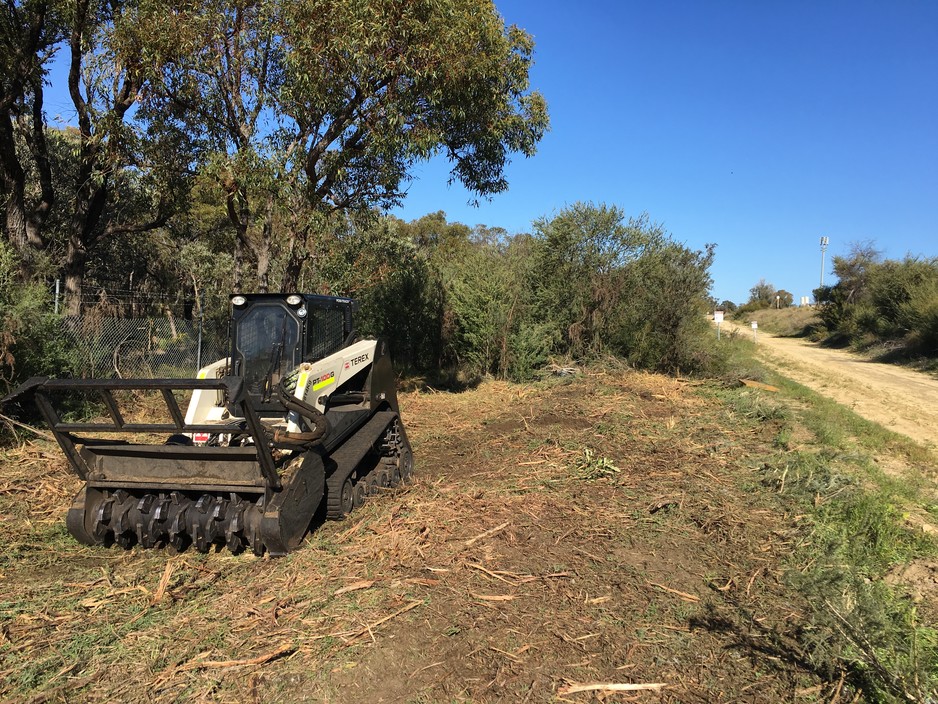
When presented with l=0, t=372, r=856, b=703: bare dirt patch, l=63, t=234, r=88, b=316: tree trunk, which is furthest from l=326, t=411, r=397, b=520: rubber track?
l=63, t=234, r=88, b=316: tree trunk

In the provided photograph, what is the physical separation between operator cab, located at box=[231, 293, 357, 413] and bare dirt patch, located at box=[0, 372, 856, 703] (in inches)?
63.0

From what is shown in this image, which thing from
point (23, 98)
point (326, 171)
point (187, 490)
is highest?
point (23, 98)

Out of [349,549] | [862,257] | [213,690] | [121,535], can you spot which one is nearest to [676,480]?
[349,549]

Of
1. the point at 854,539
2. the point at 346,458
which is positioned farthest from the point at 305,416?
the point at 854,539

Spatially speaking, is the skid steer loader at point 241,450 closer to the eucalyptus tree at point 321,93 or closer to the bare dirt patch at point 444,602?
the bare dirt patch at point 444,602

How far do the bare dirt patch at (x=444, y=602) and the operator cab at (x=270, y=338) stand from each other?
1600 millimetres

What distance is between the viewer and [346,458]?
5520 mm

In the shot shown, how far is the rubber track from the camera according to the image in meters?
5.22

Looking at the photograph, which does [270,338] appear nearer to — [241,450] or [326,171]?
[241,450]

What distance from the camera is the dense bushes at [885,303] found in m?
21.9

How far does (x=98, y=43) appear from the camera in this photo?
10.3m

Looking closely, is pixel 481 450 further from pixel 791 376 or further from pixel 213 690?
pixel 791 376

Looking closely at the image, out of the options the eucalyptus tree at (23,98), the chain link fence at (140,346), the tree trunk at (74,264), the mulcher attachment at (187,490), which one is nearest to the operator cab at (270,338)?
the mulcher attachment at (187,490)

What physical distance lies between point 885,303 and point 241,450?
1235 inches
